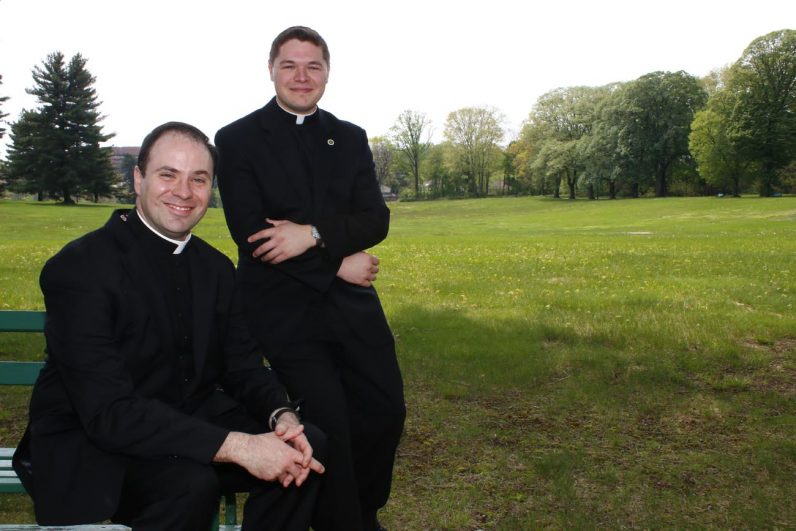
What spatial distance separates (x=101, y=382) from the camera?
256 centimetres

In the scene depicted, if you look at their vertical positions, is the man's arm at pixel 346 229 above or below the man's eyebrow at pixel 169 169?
below

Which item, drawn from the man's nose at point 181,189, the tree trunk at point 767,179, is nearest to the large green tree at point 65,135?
the tree trunk at point 767,179

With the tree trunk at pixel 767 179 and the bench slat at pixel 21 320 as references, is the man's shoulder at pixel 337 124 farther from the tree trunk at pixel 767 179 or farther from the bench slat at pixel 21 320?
the tree trunk at pixel 767 179

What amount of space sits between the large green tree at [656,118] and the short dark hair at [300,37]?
7231cm

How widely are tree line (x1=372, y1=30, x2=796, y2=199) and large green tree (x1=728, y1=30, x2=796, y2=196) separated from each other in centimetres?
9

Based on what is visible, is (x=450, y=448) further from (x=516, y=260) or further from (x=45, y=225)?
(x=45, y=225)

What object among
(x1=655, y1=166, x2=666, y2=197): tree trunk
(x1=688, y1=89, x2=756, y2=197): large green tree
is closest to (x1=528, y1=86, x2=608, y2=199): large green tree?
(x1=655, y1=166, x2=666, y2=197): tree trunk

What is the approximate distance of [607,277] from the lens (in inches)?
504

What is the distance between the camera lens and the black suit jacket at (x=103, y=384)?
101 inches

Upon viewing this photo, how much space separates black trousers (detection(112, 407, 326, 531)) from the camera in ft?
8.27

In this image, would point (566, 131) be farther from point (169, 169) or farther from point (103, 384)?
point (103, 384)

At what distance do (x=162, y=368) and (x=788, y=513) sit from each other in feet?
12.6

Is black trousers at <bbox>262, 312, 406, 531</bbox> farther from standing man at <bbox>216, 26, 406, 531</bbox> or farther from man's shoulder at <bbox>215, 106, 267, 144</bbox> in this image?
man's shoulder at <bbox>215, 106, 267, 144</bbox>

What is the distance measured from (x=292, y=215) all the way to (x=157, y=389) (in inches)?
45.6
